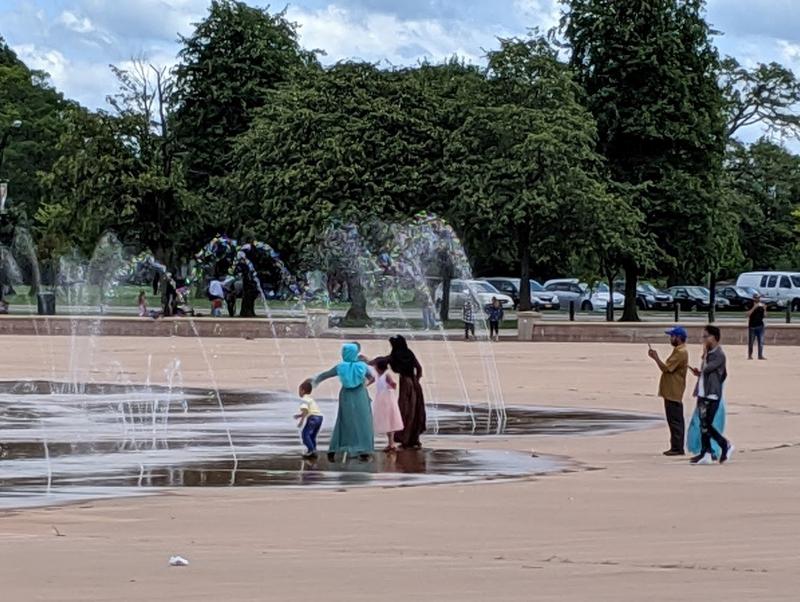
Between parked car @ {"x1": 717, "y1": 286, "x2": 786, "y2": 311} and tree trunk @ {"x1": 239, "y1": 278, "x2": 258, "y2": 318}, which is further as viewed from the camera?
parked car @ {"x1": 717, "y1": 286, "x2": 786, "y2": 311}

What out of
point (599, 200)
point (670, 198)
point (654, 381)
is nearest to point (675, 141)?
point (670, 198)

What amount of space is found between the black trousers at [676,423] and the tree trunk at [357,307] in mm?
39395

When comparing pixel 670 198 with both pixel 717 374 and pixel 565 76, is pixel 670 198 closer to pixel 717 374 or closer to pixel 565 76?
pixel 565 76

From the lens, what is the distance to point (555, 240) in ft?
194

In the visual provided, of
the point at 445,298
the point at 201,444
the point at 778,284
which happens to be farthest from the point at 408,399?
the point at 778,284

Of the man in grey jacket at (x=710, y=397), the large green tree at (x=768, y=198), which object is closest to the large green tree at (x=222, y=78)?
the large green tree at (x=768, y=198)

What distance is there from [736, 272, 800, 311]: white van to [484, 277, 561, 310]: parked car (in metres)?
9.23

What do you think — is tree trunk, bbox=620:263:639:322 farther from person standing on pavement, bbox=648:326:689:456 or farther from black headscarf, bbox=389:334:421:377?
person standing on pavement, bbox=648:326:689:456

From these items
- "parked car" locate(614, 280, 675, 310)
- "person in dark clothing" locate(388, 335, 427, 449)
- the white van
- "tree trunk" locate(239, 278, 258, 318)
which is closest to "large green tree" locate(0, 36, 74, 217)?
"parked car" locate(614, 280, 675, 310)

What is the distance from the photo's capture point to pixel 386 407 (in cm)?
1930

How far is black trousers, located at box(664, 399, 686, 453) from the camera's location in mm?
18672

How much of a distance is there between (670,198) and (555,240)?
5.38 m

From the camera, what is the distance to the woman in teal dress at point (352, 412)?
18094 millimetres

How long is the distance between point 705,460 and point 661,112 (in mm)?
44936
